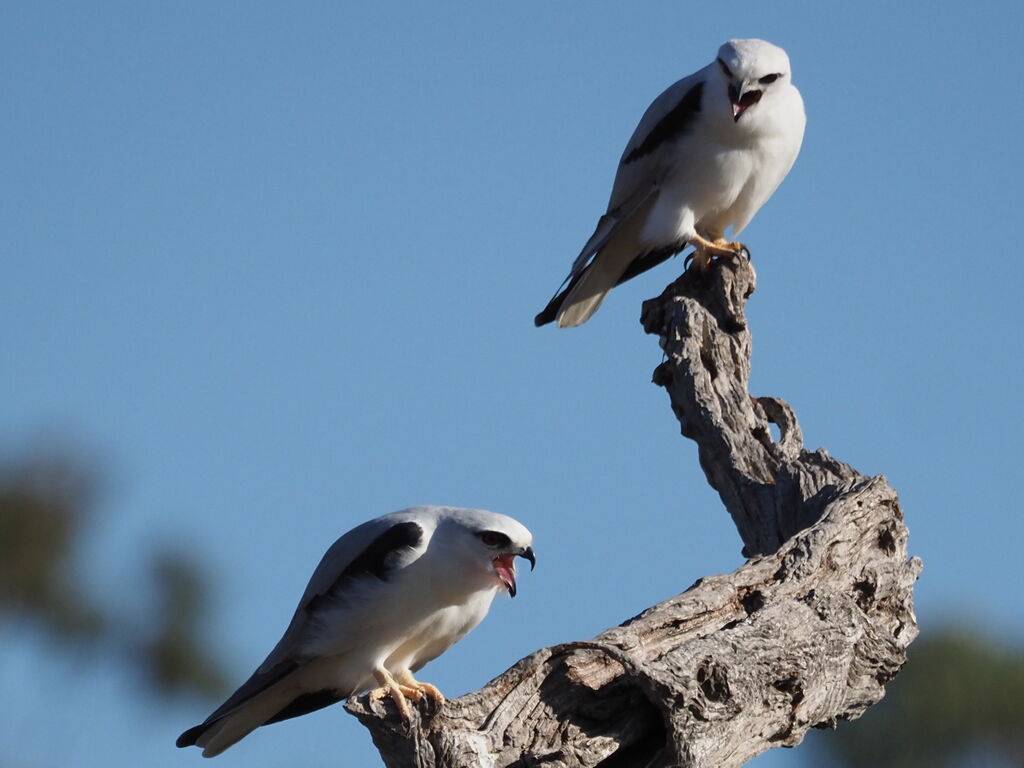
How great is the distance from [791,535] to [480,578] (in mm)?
1386

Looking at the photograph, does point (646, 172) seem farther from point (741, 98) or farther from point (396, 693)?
point (396, 693)

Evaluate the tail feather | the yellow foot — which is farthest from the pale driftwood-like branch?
the tail feather

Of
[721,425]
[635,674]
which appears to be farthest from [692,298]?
[635,674]

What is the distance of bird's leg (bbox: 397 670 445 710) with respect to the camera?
217 inches

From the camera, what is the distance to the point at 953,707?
15.4 metres

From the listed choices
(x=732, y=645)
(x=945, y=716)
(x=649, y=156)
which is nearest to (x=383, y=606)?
(x=732, y=645)

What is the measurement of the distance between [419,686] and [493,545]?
2.27ft

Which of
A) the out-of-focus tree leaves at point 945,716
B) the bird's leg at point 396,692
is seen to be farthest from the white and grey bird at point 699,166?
the out-of-focus tree leaves at point 945,716

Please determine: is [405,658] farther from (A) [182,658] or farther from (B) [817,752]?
(B) [817,752]

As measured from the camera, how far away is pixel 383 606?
6.45 m

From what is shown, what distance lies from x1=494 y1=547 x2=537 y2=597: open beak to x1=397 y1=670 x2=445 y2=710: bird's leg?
581 mm

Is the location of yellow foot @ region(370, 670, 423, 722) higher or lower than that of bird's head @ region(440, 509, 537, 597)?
lower

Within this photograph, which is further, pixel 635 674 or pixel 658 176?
pixel 658 176

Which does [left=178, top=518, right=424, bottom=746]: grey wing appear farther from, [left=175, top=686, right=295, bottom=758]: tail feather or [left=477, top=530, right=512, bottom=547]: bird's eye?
[left=477, top=530, right=512, bottom=547]: bird's eye
